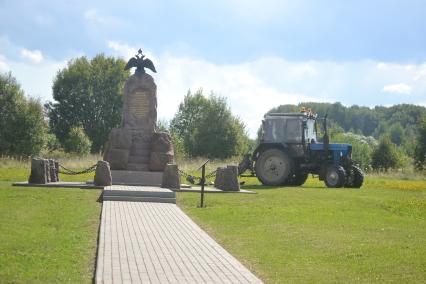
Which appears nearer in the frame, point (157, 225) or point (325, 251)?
point (325, 251)

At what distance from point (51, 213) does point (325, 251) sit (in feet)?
19.6

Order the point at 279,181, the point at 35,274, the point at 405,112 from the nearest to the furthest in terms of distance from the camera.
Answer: the point at 35,274 → the point at 279,181 → the point at 405,112

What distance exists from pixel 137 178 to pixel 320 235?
Answer: 458 inches

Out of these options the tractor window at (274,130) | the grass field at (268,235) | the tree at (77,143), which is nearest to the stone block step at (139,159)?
the grass field at (268,235)

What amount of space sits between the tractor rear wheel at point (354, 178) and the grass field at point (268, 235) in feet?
22.2

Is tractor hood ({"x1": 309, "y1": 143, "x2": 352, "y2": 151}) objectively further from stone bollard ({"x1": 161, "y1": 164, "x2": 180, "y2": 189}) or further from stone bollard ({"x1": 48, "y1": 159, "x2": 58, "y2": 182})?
stone bollard ({"x1": 48, "y1": 159, "x2": 58, "y2": 182})

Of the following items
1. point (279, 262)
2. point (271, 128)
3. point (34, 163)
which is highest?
point (271, 128)

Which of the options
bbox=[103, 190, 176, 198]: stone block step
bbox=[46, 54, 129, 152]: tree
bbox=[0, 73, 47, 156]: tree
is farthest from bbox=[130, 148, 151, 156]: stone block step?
bbox=[46, 54, 129, 152]: tree

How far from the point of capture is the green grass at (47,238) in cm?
698

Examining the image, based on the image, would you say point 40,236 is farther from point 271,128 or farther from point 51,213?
point 271,128

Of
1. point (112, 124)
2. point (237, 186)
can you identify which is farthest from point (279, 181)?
point (112, 124)

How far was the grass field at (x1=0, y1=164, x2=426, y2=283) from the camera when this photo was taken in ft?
24.6

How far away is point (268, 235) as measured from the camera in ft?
35.1

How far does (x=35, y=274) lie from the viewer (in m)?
6.86
